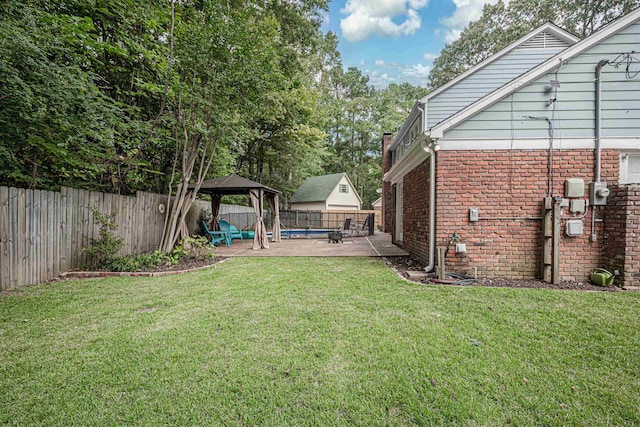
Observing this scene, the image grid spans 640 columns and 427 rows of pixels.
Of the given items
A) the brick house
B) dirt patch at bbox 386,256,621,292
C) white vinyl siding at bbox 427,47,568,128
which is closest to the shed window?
the brick house

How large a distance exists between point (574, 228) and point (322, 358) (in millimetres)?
5402

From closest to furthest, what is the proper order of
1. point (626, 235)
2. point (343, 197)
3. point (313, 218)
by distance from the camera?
point (626, 235), point (313, 218), point (343, 197)

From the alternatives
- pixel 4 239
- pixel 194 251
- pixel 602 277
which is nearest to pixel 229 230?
pixel 194 251

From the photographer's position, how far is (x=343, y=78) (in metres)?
34.7

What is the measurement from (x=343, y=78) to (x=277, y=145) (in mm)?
21232

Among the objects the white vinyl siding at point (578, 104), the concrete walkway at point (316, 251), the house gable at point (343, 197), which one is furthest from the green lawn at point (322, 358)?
the house gable at point (343, 197)

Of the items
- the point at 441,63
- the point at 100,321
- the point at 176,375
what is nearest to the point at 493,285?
the point at 176,375

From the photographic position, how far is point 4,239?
14.5ft

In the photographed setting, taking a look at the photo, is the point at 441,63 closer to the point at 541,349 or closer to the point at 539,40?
the point at 539,40

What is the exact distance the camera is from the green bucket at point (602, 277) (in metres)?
4.71

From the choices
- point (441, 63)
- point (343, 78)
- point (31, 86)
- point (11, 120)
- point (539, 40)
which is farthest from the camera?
point (343, 78)

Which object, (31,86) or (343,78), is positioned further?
(343,78)

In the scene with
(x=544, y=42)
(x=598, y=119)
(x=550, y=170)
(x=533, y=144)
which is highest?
(x=544, y=42)

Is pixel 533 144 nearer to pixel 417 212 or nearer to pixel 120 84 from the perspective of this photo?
pixel 417 212
